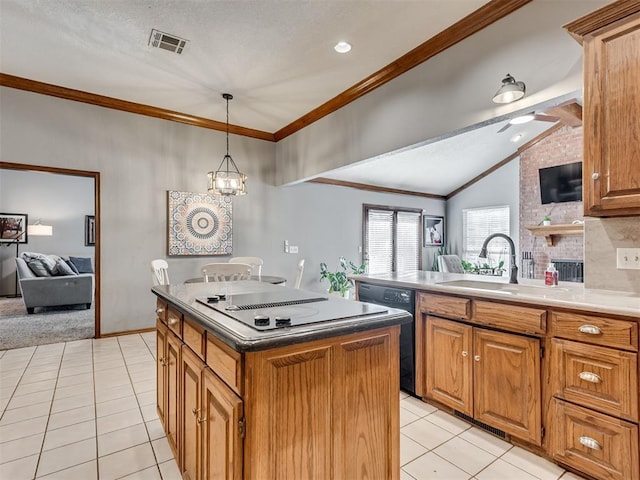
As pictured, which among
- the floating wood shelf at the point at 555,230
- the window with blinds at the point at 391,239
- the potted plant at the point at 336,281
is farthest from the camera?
the window with blinds at the point at 391,239

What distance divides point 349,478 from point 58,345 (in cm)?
410

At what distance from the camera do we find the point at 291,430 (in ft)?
3.71

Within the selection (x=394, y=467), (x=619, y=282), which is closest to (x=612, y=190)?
(x=619, y=282)

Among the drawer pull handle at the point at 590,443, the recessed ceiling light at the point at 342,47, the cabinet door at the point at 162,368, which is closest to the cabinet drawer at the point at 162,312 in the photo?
the cabinet door at the point at 162,368

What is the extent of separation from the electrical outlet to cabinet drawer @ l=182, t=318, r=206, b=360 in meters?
2.24

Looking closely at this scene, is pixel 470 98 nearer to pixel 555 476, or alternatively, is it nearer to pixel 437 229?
pixel 555 476

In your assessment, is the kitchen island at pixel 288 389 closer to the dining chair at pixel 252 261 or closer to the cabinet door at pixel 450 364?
the cabinet door at pixel 450 364

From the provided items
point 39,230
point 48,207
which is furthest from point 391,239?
point 48,207

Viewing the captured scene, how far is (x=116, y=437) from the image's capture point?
2.12 m

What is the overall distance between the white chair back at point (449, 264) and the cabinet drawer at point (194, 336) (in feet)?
21.8

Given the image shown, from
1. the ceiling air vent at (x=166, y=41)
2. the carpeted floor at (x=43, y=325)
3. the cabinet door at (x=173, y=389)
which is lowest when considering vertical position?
the carpeted floor at (x=43, y=325)

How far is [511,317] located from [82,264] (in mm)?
8513

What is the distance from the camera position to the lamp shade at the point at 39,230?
732cm

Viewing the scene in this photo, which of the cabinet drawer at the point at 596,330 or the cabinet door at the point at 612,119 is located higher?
the cabinet door at the point at 612,119
